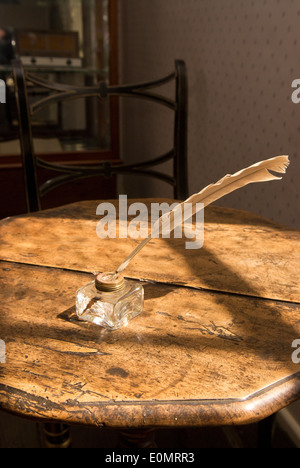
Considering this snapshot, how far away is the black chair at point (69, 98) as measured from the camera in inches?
57.5

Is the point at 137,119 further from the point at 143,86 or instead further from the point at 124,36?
the point at 143,86

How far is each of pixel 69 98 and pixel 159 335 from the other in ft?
3.60

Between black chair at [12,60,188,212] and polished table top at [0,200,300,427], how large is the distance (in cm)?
54

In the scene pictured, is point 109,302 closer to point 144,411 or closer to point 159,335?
point 159,335

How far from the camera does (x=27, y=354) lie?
1.95 feet

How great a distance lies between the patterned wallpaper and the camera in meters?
1.40

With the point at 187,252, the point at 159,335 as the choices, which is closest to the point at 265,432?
the point at 187,252

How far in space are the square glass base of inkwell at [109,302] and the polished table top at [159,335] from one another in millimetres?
15

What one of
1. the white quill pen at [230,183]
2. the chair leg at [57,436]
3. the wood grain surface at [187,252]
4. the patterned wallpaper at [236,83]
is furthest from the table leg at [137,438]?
the patterned wallpaper at [236,83]

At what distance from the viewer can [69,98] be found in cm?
152

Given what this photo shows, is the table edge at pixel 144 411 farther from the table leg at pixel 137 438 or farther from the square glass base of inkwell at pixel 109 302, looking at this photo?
the table leg at pixel 137 438
